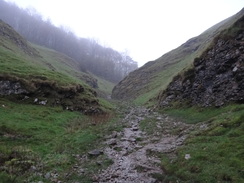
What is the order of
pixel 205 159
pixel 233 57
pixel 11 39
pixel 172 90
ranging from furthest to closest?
1. pixel 11 39
2. pixel 172 90
3. pixel 233 57
4. pixel 205 159

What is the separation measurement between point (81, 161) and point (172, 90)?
34614mm

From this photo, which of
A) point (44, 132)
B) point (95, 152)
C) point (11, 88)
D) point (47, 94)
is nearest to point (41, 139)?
point (44, 132)

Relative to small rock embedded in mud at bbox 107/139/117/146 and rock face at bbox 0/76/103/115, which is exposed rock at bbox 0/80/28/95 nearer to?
rock face at bbox 0/76/103/115

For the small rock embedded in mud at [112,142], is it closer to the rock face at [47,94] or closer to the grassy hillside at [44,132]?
the grassy hillside at [44,132]

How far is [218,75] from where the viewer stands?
125 ft

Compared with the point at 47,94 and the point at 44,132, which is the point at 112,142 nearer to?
the point at 44,132

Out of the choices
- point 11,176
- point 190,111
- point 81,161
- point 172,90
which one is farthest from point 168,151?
point 172,90

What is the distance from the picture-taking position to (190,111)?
38.6 m

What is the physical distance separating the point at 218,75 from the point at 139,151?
22988 mm

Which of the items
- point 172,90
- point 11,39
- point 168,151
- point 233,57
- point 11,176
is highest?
point 11,39

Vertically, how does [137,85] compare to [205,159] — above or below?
above

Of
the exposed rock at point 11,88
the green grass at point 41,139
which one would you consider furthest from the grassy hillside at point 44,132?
the exposed rock at point 11,88

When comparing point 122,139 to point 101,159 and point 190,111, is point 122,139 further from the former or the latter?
point 190,111

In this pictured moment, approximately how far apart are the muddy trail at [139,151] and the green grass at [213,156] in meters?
1.27
